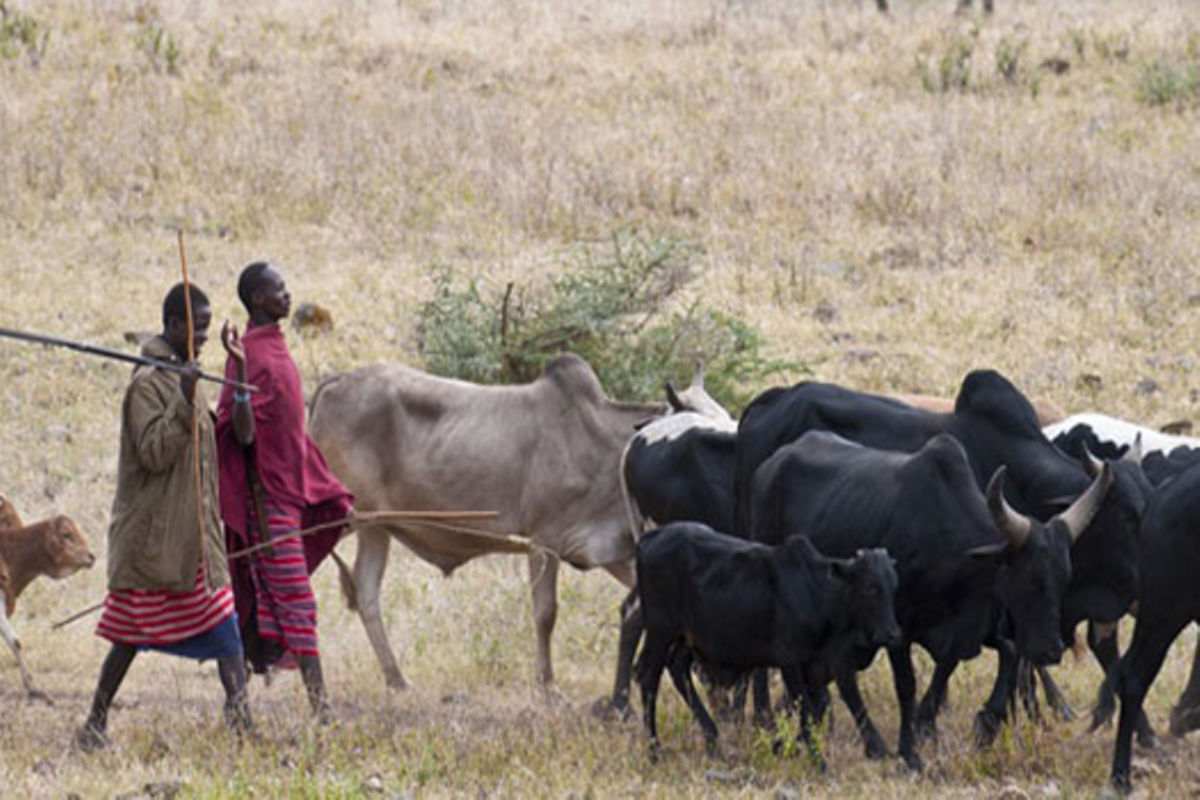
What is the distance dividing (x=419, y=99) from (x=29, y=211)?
4.85 metres

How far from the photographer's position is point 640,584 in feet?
27.6

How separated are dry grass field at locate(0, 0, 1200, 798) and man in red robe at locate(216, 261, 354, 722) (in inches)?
16.1

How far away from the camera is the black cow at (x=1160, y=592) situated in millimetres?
7539

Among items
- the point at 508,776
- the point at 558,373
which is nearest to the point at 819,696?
the point at 508,776

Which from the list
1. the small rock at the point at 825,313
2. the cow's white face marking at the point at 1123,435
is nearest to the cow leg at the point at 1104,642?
the cow's white face marking at the point at 1123,435

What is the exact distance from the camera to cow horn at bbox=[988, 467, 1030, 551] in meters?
7.76

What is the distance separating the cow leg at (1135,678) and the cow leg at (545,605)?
11.6ft

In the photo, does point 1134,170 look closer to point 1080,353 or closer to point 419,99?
point 1080,353

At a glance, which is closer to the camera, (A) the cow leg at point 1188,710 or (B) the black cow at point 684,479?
(A) the cow leg at point 1188,710

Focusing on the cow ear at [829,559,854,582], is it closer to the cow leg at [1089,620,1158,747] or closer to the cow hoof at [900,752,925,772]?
the cow hoof at [900,752,925,772]

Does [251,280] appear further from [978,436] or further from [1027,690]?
[1027,690]

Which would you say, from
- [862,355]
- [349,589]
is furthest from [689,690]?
[862,355]

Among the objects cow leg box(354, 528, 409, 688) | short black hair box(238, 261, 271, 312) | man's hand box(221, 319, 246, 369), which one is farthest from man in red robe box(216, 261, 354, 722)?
cow leg box(354, 528, 409, 688)

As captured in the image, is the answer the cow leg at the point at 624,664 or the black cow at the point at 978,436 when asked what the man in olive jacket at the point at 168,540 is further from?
the black cow at the point at 978,436
